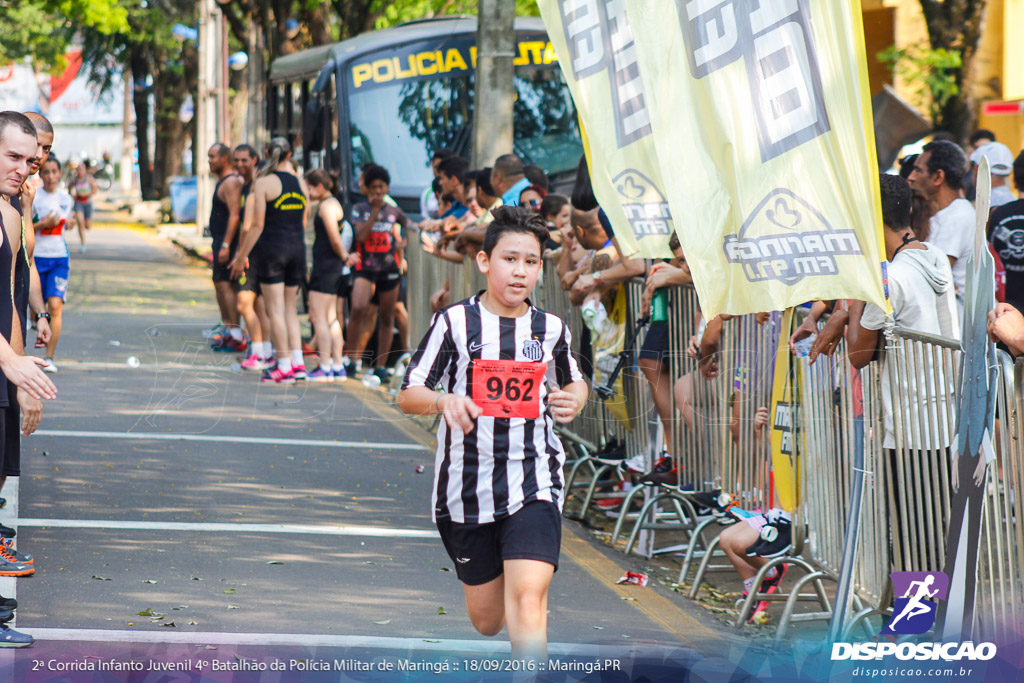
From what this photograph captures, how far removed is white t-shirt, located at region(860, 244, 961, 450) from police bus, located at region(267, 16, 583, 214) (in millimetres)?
9987

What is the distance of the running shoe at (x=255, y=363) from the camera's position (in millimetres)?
12680

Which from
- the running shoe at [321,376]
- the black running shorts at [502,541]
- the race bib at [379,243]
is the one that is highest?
the race bib at [379,243]

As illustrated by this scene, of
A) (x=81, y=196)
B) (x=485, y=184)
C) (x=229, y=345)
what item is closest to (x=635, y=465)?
(x=485, y=184)

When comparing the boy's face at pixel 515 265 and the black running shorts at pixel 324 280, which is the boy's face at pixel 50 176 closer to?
the black running shorts at pixel 324 280

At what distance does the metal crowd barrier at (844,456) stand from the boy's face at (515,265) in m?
1.48

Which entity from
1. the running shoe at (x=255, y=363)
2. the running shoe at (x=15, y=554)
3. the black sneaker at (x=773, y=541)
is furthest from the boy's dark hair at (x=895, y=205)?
the running shoe at (x=255, y=363)

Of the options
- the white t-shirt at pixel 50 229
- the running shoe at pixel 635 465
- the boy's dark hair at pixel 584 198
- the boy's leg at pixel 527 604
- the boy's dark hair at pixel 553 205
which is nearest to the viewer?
the boy's leg at pixel 527 604

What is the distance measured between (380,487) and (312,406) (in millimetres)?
3021

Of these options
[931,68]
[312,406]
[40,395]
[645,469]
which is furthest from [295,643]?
[931,68]

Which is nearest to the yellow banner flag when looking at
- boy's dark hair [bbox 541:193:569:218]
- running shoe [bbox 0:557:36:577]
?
running shoe [bbox 0:557:36:577]

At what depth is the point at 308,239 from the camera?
1599cm

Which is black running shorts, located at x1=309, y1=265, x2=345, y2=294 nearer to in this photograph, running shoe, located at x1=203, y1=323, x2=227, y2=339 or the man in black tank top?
the man in black tank top

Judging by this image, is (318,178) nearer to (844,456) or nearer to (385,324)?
(385,324)

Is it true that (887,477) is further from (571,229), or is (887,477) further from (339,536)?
(571,229)
